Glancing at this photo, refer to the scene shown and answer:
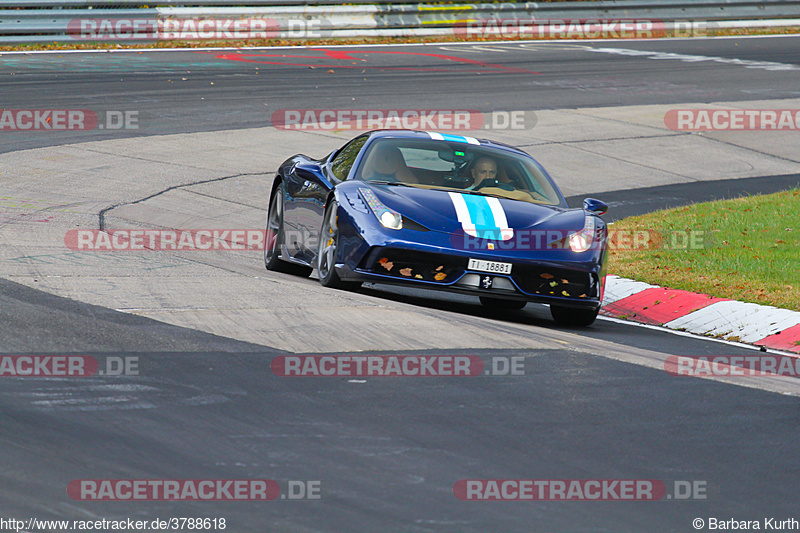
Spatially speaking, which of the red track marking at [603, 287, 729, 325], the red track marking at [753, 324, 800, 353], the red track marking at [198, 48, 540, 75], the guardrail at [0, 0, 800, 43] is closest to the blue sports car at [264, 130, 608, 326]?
the red track marking at [603, 287, 729, 325]

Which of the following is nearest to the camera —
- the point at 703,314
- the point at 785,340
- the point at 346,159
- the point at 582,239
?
the point at 785,340

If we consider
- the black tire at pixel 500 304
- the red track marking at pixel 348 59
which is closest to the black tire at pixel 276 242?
the black tire at pixel 500 304

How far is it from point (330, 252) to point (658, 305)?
2.94m

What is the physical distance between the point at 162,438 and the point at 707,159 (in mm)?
14650

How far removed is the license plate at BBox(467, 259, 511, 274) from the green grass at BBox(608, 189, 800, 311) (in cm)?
240

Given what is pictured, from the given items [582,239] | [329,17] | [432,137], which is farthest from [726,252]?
[329,17]

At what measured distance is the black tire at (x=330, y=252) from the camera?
8383 mm

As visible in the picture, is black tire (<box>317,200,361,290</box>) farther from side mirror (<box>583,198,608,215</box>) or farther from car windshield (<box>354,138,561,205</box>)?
side mirror (<box>583,198,608,215</box>)

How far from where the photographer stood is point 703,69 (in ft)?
84.6

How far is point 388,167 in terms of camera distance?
29.7 feet

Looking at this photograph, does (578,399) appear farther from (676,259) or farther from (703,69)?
(703,69)

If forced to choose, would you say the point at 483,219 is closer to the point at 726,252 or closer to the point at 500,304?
the point at 500,304

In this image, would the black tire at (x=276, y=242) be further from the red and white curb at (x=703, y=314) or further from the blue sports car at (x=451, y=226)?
the red and white curb at (x=703, y=314)

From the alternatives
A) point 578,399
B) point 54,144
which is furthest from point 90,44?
point 578,399
